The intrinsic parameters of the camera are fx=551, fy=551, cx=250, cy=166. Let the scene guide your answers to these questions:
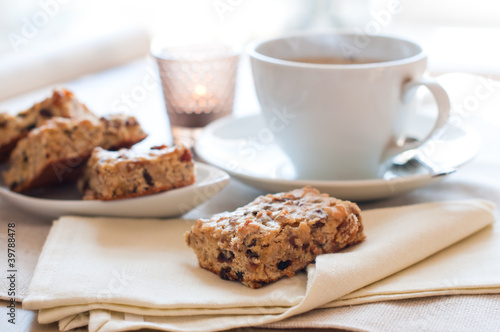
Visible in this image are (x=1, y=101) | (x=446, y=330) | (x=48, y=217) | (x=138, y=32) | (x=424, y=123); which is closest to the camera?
(x=446, y=330)

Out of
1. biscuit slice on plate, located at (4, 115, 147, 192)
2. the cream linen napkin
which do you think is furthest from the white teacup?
biscuit slice on plate, located at (4, 115, 147, 192)

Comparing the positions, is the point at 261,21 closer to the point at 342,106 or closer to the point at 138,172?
the point at 342,106

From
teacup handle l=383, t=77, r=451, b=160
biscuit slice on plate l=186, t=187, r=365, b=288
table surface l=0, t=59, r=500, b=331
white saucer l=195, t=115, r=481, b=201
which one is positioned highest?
teacup handle l=383, t=77, r=451, b=160

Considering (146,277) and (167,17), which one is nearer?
(146,277)

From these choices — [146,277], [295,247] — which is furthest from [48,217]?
[295,247]

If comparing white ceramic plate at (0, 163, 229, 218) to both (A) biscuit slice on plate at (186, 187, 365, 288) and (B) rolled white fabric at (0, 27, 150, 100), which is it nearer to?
(A) biscuit slice on plate at (186, 187, 365, 288)

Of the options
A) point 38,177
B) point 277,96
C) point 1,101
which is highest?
point 277,96

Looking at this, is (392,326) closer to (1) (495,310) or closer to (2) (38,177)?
(1) (495,310)
